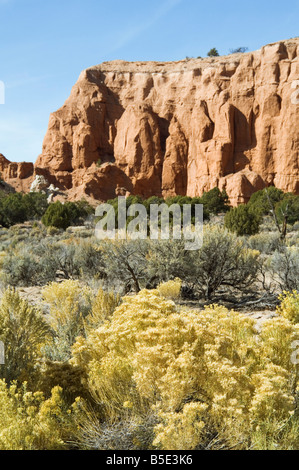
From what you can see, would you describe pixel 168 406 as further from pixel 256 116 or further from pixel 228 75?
pixel 228 75

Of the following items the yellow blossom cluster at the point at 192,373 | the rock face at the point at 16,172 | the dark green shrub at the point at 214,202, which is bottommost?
the yellow blossom cluster at the point at 192,373

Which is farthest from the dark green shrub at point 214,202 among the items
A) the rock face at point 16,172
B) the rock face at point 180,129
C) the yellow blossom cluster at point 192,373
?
the yellow blossom cluster at point 192,373

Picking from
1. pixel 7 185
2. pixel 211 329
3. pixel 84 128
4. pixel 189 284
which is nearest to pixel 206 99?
pixel 84 128

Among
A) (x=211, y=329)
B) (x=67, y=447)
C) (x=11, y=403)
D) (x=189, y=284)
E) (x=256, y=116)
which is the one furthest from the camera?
(x=256, y=116)

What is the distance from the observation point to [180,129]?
185 ft

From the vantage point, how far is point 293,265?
28.9 ft

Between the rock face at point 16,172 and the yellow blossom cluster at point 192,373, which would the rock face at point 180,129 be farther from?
the yellow blossom cluster at point 192,373

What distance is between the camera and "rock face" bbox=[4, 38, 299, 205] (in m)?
49.2

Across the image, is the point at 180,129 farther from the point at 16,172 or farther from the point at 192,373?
the point at 192,373

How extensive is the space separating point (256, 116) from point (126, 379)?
177ft

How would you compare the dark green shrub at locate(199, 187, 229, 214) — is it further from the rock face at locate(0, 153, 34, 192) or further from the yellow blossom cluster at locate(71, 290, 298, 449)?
the yellow blossom cluster at locate(71, 290, 298, 449)

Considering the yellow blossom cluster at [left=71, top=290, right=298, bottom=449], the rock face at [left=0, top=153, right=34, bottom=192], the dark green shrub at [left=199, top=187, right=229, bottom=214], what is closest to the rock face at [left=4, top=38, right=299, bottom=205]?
the rock face at [left=0, top=153, right=34, bottom=192]

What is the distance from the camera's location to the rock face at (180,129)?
161ft

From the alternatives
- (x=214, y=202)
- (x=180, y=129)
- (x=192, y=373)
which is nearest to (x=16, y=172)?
(x=180, y=129)
